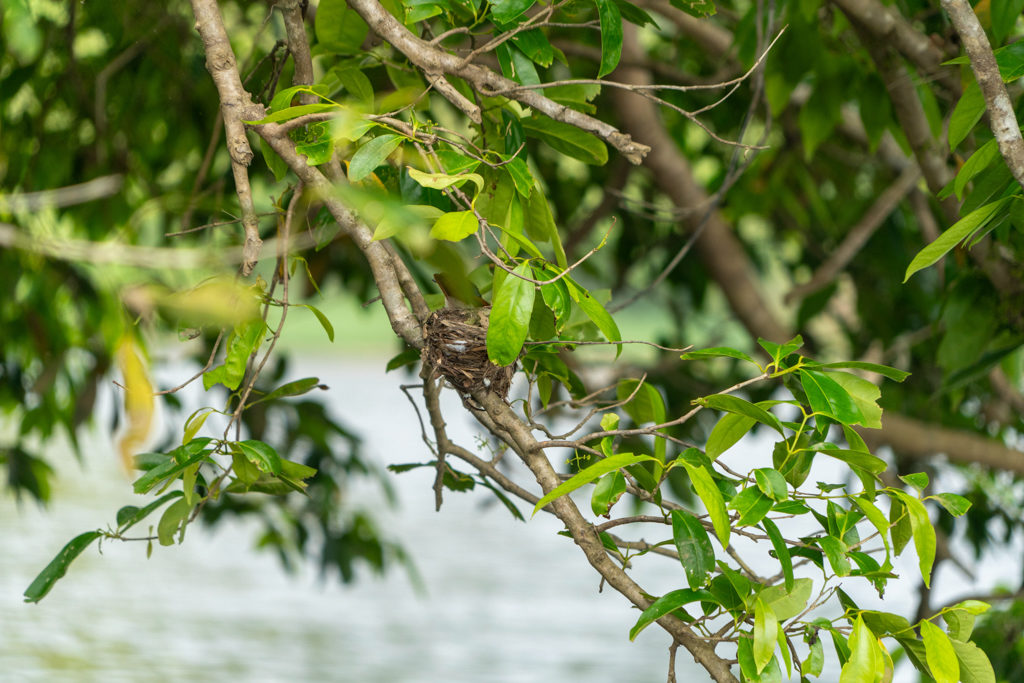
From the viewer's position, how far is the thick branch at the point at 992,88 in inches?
23.5

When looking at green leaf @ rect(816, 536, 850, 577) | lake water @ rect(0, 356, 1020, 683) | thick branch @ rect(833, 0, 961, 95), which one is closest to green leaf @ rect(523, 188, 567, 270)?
green leaf @ rect(816, 536, 850, 577)

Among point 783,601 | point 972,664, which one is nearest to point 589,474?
point 783,601

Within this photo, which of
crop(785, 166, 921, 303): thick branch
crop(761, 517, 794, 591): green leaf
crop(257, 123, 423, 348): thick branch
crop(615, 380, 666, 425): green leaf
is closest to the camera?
crop(761, 517, 794, 591): green leaf

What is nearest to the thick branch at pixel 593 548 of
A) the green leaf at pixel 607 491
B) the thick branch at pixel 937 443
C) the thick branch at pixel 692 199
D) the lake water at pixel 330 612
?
the green leaf at pixel 607 491

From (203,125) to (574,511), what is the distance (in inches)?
63.1

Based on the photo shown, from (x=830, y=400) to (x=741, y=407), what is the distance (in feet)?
0.17

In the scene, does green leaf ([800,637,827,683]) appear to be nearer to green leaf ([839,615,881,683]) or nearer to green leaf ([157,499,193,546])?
green leaf ([839,615,881,683])

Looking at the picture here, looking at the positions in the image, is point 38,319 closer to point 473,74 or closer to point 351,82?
point 351,82

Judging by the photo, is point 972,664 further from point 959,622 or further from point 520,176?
point 520,176

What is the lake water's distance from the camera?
9.27ft

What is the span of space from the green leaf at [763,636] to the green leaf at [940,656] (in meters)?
0.09

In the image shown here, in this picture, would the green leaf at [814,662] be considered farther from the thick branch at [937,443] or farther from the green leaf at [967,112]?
the thick branch at [937,443]

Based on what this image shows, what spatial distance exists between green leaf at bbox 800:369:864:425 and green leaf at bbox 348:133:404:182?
295 mm

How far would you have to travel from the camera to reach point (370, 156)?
24.1 inches
